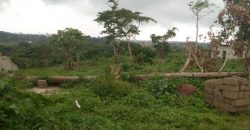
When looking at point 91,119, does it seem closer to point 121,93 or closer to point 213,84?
point 121,93

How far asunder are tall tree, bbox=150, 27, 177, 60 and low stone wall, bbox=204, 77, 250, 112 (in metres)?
24.9

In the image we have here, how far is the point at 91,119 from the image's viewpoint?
7105mm

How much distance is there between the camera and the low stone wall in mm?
8250

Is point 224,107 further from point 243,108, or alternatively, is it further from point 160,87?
point 160,87

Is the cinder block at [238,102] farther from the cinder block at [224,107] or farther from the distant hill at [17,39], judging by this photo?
the distant hill at [17,39]

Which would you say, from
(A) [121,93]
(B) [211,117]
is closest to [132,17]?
(A) [121,93]

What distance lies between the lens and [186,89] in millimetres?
10109

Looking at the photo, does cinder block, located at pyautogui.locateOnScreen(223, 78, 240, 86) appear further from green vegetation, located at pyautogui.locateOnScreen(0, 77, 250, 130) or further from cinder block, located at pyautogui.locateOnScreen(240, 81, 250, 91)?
green vegetation, located at pyautogui.locateOnScreen(0, 77, 250, 130)

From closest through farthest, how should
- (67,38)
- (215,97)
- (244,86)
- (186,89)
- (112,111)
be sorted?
1. (112,111)
2. (244,86)
3. (215,97)
4. (186,89)
5. (67,38)

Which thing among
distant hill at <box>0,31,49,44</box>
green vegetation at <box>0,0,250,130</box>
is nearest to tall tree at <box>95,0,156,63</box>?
green vegetation at <box>0,0,250,130</box>

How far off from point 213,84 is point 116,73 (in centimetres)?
387

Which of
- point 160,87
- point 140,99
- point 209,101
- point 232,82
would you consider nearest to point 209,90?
point 209,101

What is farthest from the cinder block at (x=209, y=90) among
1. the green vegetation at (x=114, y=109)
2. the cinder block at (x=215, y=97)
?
the green vegetation at (x=114, y=109)

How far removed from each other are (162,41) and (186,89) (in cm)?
2593
